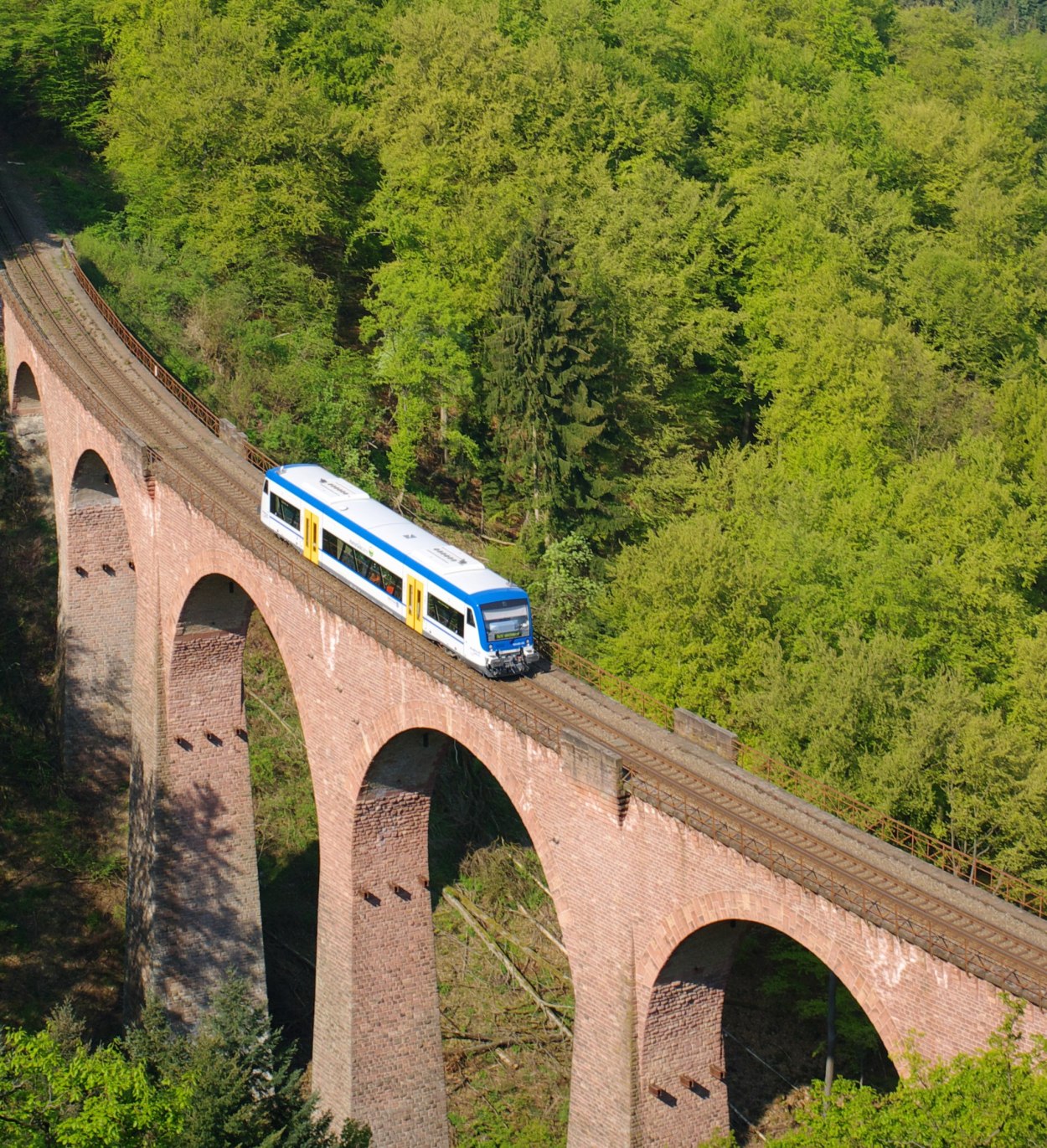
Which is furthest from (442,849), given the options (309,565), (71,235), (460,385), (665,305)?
(71,235)

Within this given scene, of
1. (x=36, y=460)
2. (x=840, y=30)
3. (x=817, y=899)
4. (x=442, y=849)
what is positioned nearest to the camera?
(x=817, y=899)

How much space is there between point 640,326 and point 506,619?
92.1 ft

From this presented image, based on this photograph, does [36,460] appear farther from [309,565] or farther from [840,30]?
[840,30]

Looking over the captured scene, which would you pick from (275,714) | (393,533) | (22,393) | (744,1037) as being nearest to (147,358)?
(22,393)

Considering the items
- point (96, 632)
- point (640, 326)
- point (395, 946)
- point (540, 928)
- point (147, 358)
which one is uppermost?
point (640, 326)

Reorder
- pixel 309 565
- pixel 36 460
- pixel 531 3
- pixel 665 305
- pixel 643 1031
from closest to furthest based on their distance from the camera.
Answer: pixel 643 1031
pixel 309 565
pixel 36 460
pixel 665 305
pixel 531 3

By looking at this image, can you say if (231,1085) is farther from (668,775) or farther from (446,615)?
(446,615)

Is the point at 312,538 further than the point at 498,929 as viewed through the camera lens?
No

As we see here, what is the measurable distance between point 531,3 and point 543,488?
36997 millimetres

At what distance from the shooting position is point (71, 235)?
64688 mm

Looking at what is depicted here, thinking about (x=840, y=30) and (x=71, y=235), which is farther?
(x=840, y=30)

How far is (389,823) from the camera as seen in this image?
35562mm

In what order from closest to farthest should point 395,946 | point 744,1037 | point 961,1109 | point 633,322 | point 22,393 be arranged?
1. point 961,1109
2. point 395,946
3. point 744,1037
4. point 22,393
5. point 633,322

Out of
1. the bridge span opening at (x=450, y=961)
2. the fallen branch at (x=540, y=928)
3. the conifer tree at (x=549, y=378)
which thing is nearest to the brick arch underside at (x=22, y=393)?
the conifer tree at (x=549, y=378)
